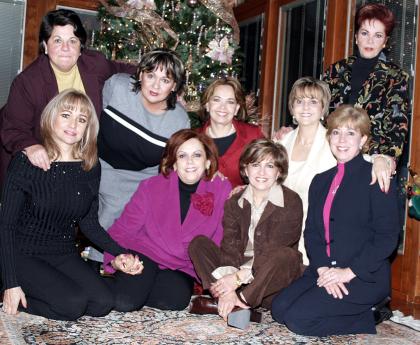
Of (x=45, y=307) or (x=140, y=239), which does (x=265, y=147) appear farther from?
(x=45, y=307)

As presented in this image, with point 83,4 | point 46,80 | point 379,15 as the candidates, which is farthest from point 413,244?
point 83,4

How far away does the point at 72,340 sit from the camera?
2180 millimetres

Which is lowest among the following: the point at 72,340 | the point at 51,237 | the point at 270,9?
the point at 72,340

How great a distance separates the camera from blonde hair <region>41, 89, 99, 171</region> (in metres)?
2.56

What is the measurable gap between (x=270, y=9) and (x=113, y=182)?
313 centimetres

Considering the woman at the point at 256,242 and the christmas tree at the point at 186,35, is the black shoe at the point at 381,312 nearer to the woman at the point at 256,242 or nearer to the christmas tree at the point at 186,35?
the woman at the point at 256,242

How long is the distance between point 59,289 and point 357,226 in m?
1.37

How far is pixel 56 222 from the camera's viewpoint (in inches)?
101

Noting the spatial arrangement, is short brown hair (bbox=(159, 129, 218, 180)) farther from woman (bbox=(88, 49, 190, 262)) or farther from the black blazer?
the black blazer

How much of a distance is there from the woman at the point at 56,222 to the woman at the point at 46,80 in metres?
0.31

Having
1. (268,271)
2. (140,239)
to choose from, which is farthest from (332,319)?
(140,239)

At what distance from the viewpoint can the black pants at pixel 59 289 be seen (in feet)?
7.98

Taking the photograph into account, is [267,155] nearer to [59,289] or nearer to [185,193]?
[185,193]

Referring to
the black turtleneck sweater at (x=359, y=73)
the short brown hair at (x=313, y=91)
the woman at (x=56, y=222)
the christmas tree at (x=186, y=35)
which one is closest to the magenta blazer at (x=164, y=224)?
the woman at (x=56, y=222)
